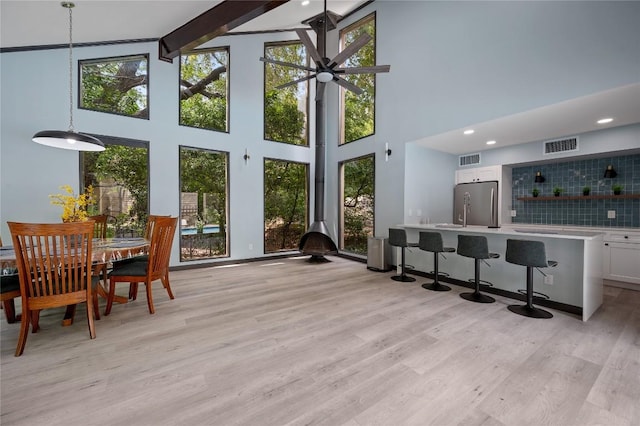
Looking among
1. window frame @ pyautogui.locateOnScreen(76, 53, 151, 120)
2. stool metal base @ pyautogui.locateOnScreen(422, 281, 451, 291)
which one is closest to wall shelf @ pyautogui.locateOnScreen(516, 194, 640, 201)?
stool metal base @ pyautogui.locateOnScreen(422, 281, 451, 291)

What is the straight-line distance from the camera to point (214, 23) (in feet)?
12.1

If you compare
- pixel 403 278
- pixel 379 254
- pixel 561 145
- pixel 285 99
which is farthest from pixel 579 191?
pixel 285 99

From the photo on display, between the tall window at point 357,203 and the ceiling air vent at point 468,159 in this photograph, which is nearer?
the ceiling air vent at point 468,159

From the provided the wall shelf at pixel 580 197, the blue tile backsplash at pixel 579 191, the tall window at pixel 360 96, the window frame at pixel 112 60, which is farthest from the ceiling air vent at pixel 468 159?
the window frame at pixel 112 60

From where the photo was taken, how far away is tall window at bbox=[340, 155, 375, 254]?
6.04 m

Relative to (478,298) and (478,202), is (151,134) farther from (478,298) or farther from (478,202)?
(478,202)

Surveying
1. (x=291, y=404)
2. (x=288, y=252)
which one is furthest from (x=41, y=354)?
(x=288, y=252)

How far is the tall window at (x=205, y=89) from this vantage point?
5.25 metres

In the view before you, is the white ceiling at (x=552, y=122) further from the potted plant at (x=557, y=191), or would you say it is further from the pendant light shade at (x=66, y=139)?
the pendant light shade at (x=66, y=139)

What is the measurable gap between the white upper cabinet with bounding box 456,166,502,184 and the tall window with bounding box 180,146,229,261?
4906 millimetres

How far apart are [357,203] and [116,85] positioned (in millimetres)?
5010

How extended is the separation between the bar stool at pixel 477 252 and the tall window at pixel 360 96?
3121 mm

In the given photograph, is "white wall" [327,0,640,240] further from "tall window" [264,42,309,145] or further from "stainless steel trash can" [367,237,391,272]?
"tall window" [264,42,309,145]

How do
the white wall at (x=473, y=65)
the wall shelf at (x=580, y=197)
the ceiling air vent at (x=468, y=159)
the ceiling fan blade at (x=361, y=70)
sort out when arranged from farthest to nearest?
the ceiling air vent at (x=468, y=159) → the wall shelf at (x=580, y=197) → the ceiling fan blade at (x=361, y=70) → the white wall at (x=473, y=65)
